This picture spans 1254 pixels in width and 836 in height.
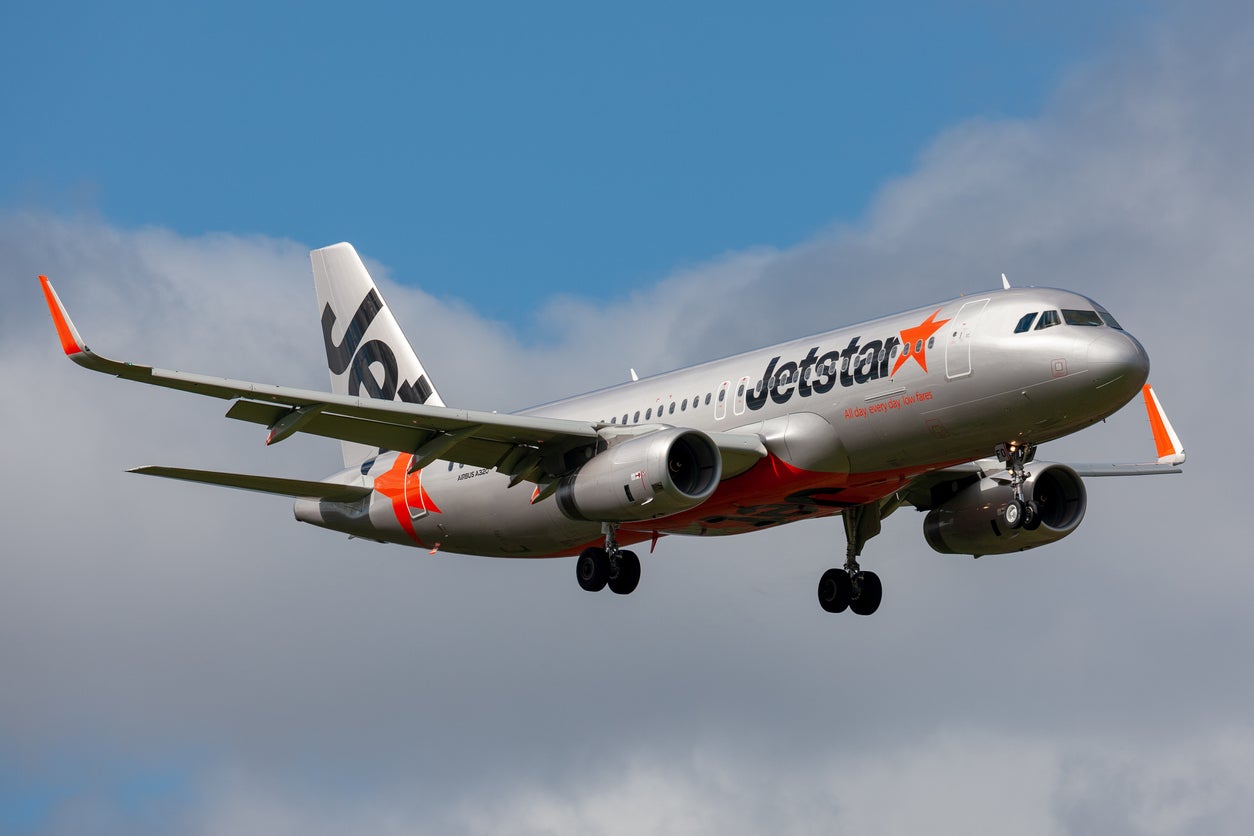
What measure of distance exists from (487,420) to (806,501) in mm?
7377

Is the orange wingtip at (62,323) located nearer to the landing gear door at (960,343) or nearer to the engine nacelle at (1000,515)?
the landing gear door at (960,343)

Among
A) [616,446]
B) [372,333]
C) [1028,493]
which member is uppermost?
[372,333]

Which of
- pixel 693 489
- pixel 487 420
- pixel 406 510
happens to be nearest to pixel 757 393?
pixel 693 489

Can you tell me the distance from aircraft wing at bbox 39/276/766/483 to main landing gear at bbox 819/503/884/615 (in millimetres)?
6713

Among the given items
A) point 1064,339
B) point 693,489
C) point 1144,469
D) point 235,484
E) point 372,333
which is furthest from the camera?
point 372,333

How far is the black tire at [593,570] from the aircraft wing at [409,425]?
2068 millimetres

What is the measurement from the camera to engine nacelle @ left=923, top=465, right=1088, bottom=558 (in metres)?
46.5

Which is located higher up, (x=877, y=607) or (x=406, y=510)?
(x=406, y=510)

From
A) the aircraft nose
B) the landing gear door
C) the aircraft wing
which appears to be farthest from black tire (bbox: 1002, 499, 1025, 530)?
the aircraft wing

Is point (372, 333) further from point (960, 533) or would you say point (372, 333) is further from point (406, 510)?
point (960, 533)

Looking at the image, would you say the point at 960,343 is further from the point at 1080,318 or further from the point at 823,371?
the point at 823,371

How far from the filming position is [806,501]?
42844 millimetres

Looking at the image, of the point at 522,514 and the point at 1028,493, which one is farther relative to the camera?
the point at 522,514

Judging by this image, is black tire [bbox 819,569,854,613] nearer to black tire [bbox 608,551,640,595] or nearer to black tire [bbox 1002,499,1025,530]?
black tire [bbox 608,551,640,595]
